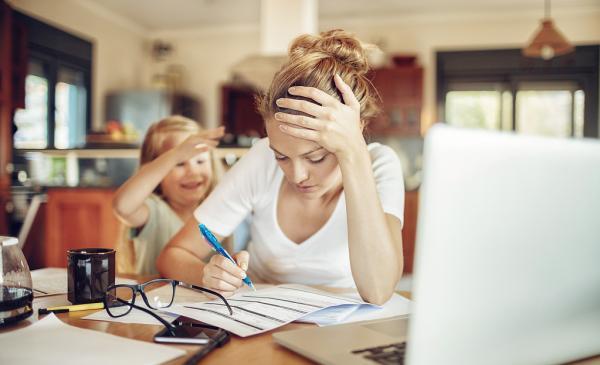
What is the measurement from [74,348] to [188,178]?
3.31ft

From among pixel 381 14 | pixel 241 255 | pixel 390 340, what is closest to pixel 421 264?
pixel 390 340

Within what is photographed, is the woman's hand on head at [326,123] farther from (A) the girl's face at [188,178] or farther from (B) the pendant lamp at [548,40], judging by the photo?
(B) the pendant lamp at [548,40]

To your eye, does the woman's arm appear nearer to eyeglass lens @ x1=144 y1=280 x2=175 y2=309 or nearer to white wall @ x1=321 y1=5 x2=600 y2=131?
eyeglass lens @ x1=144 y1=280 x2=175 y2=309

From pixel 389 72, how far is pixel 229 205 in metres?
4.76

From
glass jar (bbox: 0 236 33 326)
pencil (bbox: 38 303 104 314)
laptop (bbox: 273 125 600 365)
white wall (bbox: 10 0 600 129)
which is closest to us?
laptop (bbox: 273 125 600 365)

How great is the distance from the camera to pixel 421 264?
1.58ft

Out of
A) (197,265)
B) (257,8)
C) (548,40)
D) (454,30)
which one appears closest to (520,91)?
(454,30)

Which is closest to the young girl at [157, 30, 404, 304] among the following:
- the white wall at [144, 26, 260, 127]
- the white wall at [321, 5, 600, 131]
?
the white wall at [321, 5, 600, 131]

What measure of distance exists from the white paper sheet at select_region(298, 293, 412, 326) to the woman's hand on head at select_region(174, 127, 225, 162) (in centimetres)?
62

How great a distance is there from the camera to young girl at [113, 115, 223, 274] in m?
1.48

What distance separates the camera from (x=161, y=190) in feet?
5.99

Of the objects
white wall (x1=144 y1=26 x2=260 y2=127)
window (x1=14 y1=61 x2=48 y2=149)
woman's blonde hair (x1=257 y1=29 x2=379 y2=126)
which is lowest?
woman's blonde hair (x1=257 y1=29 x2=379 y2=126)

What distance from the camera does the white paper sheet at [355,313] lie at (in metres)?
0.85

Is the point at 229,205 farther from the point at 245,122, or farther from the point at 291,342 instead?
the point at 245,122
